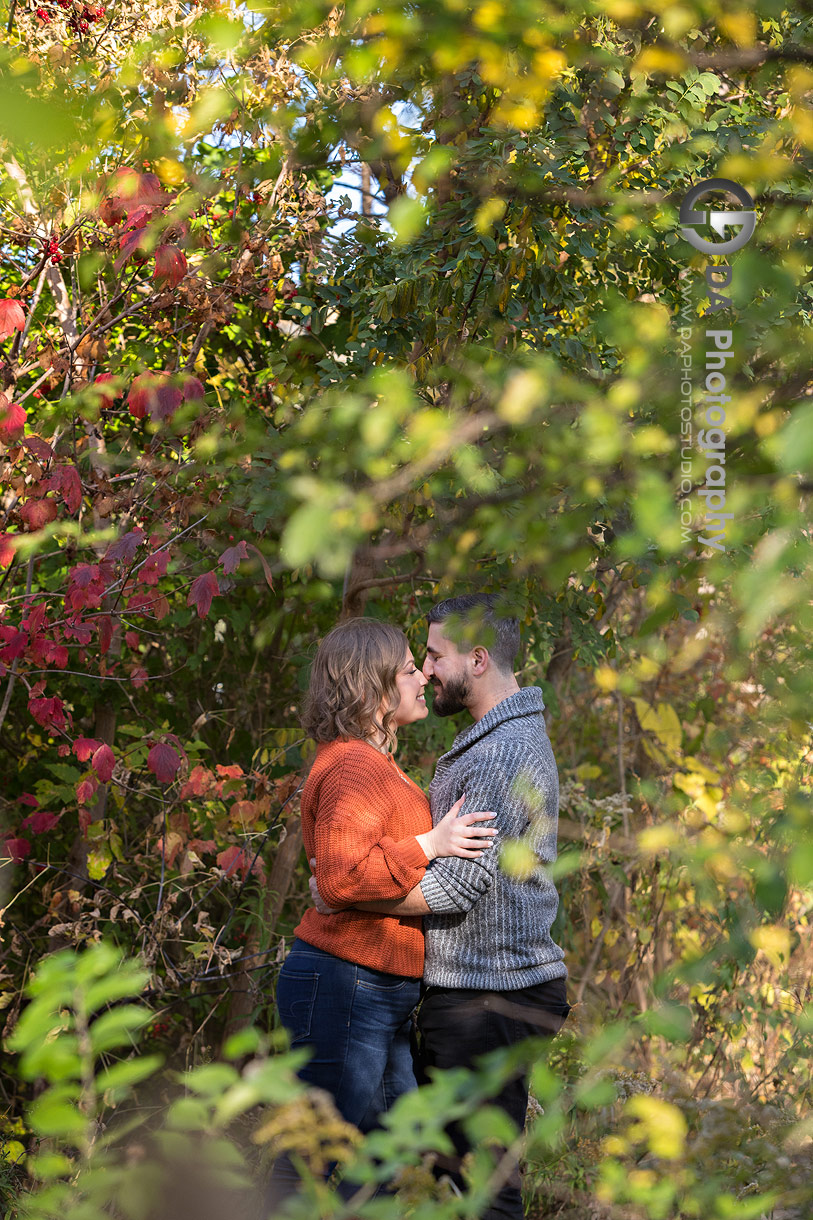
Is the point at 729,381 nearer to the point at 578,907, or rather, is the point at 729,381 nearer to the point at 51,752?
the point at 51,752

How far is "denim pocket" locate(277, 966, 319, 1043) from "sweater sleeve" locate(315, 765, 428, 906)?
0.75 ft

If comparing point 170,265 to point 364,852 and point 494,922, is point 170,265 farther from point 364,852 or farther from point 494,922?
point 494,922

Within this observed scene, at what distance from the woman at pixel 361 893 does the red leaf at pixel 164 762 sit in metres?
0.67

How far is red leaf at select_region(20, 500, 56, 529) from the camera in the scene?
9.52 feet

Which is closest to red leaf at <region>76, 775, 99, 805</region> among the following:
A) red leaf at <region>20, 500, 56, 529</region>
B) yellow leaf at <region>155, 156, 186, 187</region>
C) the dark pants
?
red leaf at <region>20, 500, 56, 529</region>

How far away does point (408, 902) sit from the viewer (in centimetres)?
227

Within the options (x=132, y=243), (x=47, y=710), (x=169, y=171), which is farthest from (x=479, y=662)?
(x=169, y=171)

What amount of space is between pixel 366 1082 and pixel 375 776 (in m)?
0.67

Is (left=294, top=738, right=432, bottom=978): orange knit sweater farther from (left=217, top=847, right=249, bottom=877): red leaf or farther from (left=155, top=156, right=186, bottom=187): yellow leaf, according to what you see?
(left=155, top=156, right=186, bottom=187): yellow leaf

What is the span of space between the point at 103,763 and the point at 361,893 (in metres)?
1.13

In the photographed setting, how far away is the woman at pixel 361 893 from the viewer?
7.41 ft

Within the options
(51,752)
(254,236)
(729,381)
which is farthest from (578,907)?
(729,381)

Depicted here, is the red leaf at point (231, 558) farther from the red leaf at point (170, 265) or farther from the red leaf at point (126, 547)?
the red leaf at point (170, 265)

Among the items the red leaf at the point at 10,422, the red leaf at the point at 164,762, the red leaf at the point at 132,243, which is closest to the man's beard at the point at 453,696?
the red leaf at the point at 164,762
